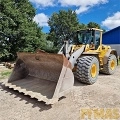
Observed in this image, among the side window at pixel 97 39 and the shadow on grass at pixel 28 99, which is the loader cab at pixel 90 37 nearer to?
the side window at pixel 97 39

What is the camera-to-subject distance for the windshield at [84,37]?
7.14m

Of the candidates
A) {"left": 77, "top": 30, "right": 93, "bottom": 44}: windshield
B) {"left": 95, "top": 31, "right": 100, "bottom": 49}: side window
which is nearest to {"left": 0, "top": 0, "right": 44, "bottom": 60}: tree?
{"left": 77, "top": 30, "right": 93, "bottom": 44}: windshield

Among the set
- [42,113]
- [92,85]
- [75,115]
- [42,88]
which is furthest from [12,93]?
[92,85]

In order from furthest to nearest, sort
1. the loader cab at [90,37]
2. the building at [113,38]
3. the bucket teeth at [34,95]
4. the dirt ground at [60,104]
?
1. the building at [113,38]
2. the loader cab at [90,37]
3. the bucket teeth at [34,95]
4. the dirt ground at [60,104]

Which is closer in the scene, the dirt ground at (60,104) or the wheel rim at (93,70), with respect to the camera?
the dirt ground at (60,104)

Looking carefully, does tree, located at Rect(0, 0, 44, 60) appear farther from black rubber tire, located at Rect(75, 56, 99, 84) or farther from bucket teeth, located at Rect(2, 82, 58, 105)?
black rubber tire, located at Rect(75, 56, 99, 84)

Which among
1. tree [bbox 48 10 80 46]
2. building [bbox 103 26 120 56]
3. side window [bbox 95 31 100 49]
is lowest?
side window [bbox 95 31 100 49]

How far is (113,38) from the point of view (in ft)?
57.3

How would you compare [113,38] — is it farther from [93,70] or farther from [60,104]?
[60,104]

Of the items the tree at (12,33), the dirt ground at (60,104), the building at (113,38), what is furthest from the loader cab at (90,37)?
the building at (113,38)

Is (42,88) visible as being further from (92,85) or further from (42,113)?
(92,85)

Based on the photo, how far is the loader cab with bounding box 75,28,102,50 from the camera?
7086 millimetres

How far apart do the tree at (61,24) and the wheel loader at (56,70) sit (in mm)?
21278

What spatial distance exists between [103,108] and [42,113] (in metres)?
1.44
